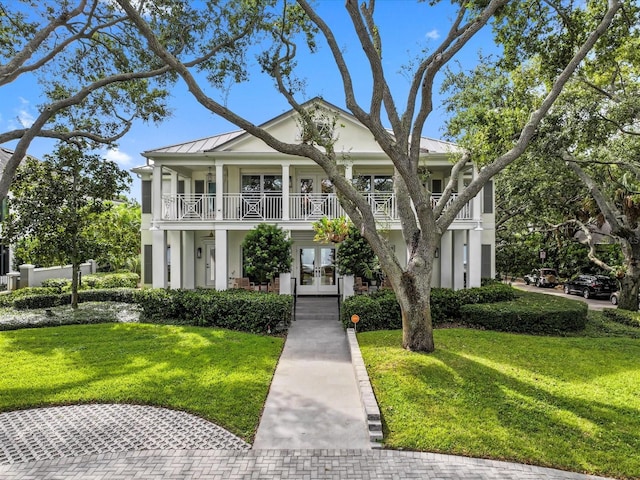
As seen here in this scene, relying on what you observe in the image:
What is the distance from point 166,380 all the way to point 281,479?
3.71 m

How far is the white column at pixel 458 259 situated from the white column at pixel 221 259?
9353mm

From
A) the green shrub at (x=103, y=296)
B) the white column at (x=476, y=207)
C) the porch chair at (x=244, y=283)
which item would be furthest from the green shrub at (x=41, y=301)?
the white column at (x=476, y=207)

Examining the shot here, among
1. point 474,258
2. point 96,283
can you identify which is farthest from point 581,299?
point 96,283

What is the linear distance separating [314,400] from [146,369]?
369 centimetres

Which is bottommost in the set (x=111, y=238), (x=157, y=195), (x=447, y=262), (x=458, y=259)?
(x=447, y=262)

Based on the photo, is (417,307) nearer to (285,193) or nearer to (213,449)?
(213,449)

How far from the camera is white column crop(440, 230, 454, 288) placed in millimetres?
16125

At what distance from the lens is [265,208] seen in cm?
1457

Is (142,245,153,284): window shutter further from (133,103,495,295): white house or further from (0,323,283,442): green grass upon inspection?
(0,323,283,442): green grass

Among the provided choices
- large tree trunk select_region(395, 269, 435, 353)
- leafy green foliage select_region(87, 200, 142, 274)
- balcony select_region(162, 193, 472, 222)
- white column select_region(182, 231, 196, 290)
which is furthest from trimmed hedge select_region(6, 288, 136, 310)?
large tree trunk select_region(395, 269, 435, 353)

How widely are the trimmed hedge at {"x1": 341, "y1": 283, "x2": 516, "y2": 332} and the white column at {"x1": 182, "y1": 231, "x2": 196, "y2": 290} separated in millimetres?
8693

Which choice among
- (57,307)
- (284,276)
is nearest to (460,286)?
(284,276)

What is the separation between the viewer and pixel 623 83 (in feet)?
43.3

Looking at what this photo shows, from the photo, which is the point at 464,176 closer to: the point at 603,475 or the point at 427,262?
the point at 427,262
